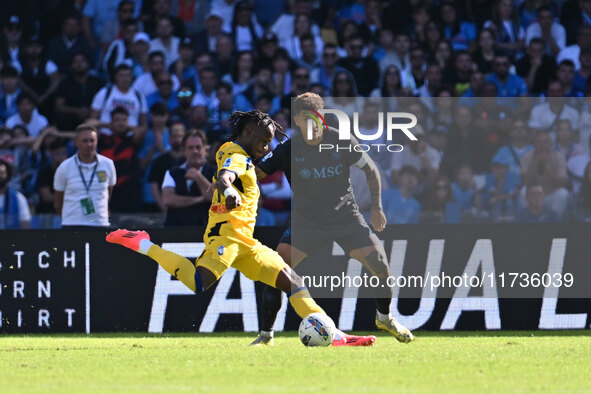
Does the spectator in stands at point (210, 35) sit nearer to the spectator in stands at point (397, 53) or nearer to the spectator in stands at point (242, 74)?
the spectator in stands at point (242, 74)

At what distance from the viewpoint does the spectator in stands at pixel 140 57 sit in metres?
15.6

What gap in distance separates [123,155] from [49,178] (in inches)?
40.2

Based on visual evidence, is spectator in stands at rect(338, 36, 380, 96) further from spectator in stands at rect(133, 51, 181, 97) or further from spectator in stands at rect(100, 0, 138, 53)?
spectator in stands at rect(100, 0, 138, 53)

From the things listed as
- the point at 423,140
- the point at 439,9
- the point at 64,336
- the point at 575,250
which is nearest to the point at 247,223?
the point at 64,336

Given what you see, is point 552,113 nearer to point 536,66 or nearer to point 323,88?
point 536,66

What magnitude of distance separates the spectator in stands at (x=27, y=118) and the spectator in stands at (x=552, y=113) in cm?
689

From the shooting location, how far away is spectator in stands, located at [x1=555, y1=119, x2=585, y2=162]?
548 inches

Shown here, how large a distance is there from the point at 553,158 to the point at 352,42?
12.2 ft

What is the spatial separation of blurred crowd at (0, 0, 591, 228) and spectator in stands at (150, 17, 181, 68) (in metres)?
0.03

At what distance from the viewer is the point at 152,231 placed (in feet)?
37.6

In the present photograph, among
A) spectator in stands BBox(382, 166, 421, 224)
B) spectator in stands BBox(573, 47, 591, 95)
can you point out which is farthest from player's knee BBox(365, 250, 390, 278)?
spectator in stands BBox(573, 47, 591, 95)

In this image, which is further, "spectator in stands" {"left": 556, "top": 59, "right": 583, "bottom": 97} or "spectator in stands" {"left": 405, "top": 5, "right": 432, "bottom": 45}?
"spectator in stands" {"left": 405, "top": 5, "right": 432, "bottom": 45}

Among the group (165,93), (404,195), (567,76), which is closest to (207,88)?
(165,93)

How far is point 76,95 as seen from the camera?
49.4 feet
